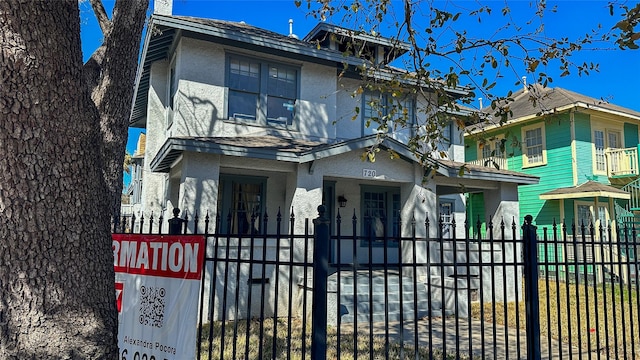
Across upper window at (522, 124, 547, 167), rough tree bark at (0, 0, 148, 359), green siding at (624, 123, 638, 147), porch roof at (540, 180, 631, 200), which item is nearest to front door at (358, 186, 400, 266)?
porch roof at (540, 180, 631, 200)

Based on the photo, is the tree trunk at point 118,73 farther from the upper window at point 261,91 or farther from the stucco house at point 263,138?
the upper window at point 261,91

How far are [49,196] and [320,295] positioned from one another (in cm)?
213

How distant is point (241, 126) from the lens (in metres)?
11.7

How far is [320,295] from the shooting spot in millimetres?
3590

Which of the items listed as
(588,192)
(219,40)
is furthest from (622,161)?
(219,40)

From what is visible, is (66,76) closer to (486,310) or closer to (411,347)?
(411,347)

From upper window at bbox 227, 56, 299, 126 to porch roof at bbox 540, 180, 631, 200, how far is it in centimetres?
1245

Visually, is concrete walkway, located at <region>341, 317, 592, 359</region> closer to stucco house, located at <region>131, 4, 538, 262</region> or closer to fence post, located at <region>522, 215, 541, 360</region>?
fence post, located at <region>522, 215, 541, 360</region>

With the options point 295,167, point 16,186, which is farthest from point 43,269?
point 295,167

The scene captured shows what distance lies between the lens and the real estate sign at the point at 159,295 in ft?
12.3

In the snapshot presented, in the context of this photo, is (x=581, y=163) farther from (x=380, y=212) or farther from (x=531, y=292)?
(x=531, y=292)

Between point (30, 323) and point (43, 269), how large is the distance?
35 centimetres

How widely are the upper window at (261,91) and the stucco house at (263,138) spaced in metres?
0.03

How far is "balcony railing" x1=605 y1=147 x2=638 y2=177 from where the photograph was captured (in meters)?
18.6
